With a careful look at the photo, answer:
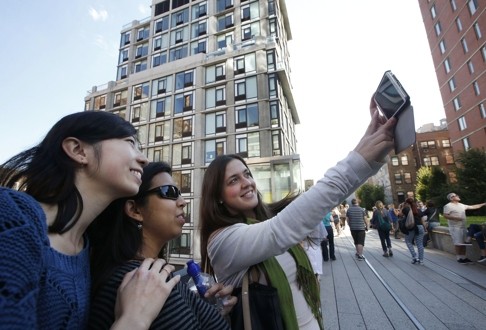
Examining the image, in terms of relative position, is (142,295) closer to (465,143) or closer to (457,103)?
(465,143)

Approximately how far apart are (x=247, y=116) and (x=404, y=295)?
20.5 metres

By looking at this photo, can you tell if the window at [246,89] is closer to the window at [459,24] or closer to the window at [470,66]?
the window at [470,66]

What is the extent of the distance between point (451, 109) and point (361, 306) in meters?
38.2

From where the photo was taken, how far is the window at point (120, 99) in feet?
101

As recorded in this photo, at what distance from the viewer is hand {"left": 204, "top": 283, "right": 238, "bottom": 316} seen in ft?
4.56

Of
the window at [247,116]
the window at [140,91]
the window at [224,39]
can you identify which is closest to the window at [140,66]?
the window at [140,91]

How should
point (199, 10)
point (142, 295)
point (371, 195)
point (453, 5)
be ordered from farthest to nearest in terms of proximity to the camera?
1. point (371, 195)
2. point (199, 10)
3. point (453, 5)
4. point (142, 295)

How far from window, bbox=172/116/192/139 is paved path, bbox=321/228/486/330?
825 inches

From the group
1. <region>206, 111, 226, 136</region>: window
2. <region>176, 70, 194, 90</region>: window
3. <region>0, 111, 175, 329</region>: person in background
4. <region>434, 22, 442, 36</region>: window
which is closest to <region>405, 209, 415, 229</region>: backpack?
<region>0, 111, 175, 329</region>: person in background

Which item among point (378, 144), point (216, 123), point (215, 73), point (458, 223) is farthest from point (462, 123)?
point (378, 144)

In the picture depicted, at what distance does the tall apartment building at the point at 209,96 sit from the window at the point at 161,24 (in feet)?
0.50

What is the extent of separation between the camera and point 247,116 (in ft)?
78.3

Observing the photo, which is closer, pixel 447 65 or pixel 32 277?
pixel 32 277

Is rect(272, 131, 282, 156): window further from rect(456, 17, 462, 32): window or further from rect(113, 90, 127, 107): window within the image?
rect(456, 17, 462, 32): window
